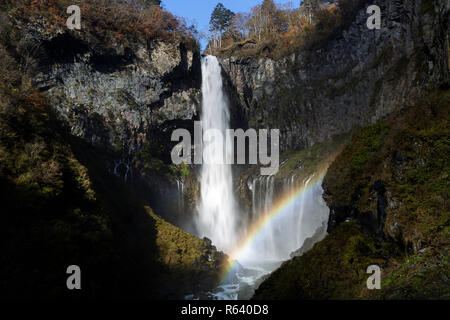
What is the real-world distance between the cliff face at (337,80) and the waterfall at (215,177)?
4095 millimetres

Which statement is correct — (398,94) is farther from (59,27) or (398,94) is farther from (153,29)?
(59,27)

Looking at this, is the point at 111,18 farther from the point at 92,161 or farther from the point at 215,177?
the point at 215,177

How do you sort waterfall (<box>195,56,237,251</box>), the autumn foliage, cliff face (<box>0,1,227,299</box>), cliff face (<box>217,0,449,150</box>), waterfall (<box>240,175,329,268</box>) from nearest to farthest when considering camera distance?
cliff face (<box>0,1,227,299</box>) < cliff face (<box>217,0,449,150</box>) < the autumn foliage < waterfall (<box>240,175,329,268</box>) < waterfall (<box>195,56,237,251</box>)

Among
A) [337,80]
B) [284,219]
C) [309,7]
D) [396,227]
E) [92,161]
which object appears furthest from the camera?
[309,7]

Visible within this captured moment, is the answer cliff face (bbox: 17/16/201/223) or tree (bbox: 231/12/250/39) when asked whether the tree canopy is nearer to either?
tree (bbox: 231/12/250/39)

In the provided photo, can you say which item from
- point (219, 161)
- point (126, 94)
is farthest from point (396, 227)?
point (219, 161)

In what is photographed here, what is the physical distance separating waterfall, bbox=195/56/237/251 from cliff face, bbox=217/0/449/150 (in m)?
4.09

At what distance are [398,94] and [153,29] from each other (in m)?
28.0

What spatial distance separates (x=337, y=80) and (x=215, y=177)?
19.1 meters

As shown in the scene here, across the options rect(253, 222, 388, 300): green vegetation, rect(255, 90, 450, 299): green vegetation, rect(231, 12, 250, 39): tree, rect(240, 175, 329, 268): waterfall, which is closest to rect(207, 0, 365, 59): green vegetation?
rect(231, 12, 250, 39): tree

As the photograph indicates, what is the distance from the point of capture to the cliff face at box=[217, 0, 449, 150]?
2638 cm

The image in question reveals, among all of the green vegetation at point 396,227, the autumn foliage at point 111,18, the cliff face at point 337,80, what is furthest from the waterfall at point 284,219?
the autumn foliage at point 111,18

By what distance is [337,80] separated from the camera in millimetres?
36750

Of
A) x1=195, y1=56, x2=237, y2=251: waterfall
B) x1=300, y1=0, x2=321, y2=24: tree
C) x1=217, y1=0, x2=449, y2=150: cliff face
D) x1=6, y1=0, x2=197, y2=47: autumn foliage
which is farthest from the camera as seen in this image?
x1=300, y1=0, x2=321, y2=24: tree
